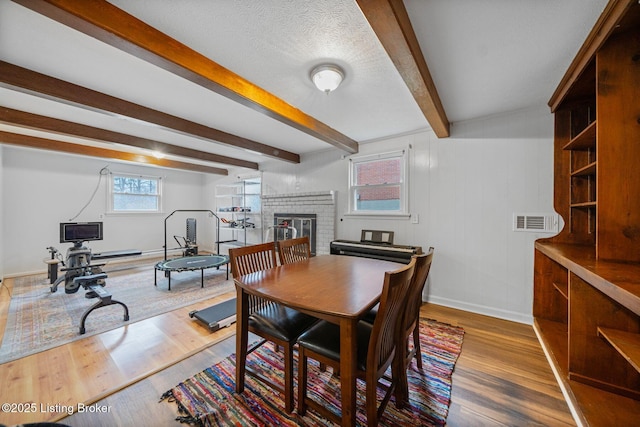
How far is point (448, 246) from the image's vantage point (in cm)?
309

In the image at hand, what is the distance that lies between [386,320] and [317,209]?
3.32m

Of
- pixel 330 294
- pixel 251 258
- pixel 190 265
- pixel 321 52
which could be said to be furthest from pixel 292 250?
pixel 190 265

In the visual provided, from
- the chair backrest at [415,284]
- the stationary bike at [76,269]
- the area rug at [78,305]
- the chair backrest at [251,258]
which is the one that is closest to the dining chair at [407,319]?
A: the chair backrest at [415,284]

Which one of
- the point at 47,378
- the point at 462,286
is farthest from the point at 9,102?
the point at 462,286

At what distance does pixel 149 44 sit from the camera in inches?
56.9

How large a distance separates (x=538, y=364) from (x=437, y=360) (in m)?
0.79

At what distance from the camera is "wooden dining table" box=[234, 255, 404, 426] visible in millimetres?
1159

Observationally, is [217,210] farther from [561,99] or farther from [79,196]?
[561,99]

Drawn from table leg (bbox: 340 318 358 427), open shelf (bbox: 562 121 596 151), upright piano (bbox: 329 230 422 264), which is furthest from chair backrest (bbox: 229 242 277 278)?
open shelf (bbox: 562 121 596 151)

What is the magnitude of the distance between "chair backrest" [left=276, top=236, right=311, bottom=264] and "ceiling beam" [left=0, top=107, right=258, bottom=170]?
122 inches

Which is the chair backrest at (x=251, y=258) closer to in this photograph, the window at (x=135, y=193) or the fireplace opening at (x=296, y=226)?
the fireplace opening at (x=296, y=226)

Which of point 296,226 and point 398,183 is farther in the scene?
point 296,226

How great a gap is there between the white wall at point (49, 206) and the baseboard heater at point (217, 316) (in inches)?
172

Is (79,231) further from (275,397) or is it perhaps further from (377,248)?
(377,248)
